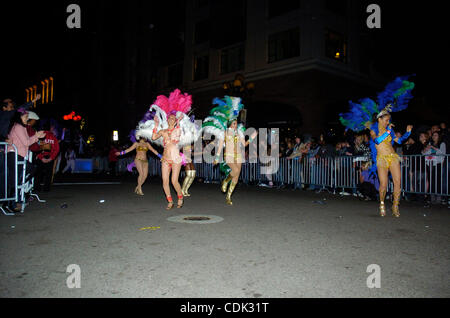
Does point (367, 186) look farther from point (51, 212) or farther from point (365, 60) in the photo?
point (365, 60)

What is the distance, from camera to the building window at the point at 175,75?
3169cm

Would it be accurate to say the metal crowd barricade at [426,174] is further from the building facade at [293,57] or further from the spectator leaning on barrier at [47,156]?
the spectator leaning on barrier at [47,156]

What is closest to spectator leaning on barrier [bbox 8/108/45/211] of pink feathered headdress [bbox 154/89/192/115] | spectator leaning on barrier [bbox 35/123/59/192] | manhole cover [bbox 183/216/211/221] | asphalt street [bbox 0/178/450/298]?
asphalt street [bbox 0/178/450/298]

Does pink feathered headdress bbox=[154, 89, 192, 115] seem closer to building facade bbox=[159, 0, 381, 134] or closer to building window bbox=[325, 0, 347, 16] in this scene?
building facade bbox=[159, 0, 381, 134]

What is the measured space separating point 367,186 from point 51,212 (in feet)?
27.9

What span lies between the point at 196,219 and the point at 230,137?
309 cm

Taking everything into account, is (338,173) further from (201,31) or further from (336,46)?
(201,31)

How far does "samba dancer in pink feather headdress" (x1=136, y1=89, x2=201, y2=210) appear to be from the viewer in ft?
26.5

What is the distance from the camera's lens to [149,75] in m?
35.9

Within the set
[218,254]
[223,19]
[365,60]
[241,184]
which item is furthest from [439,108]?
[218,254]

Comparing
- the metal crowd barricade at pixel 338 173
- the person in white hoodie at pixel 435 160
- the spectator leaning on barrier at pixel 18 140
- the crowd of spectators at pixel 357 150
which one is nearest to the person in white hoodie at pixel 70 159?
the metal crowd barricade at pixel 338 173

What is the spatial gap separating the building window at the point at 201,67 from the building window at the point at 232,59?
5.68 ft

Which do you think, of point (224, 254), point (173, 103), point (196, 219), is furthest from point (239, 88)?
point (224, 254)

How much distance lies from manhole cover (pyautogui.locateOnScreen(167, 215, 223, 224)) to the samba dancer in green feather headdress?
6.74 feet
